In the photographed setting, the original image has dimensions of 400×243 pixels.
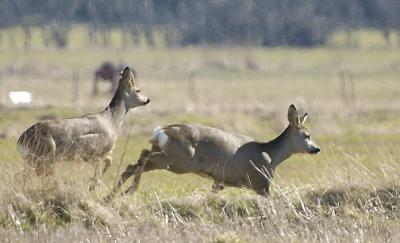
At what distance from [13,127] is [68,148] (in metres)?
10.4

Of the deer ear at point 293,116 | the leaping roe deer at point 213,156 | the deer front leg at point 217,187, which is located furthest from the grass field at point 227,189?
the deer ear at point 293,116

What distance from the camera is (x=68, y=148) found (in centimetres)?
2144

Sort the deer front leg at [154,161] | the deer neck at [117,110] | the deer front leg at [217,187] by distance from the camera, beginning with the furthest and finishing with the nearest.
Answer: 1. the deer neck at [117,110]
2. the deer front leg at [217,187]
3. the deer front leg at [154,161]

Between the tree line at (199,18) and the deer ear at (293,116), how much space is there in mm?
51110

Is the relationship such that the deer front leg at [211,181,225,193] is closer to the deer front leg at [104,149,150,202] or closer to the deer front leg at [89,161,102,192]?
the deer front leg at [104,149,150,202]

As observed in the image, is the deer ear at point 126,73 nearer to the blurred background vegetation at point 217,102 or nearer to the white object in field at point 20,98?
the blurred background vegetation at point 217,102

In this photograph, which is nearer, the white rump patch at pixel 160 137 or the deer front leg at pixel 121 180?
the deer front leg at pixel 121 180

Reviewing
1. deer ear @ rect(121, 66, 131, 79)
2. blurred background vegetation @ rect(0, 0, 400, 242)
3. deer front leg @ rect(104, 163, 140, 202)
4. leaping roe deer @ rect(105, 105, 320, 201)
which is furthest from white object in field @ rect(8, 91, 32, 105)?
deer front leg @ rect(104, 163, 140, 202)

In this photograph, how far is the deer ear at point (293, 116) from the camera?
22178mm

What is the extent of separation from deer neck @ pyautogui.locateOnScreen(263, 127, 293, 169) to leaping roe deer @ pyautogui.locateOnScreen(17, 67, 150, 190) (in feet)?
8.28

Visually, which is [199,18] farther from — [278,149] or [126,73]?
[278,149]

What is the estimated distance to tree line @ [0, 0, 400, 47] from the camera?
249 feet

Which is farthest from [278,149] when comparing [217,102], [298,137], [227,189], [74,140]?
[217,102]

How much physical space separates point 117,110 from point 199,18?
57733 mm
